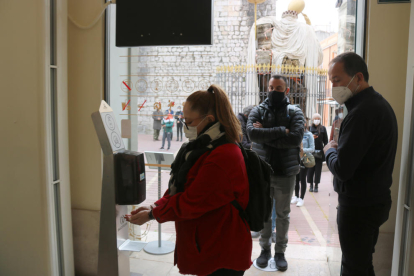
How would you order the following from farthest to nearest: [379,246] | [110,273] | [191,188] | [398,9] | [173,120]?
1. [173,120]
2. [379,246]
3. [398,9]
4. [110,273]
5. [191,188]

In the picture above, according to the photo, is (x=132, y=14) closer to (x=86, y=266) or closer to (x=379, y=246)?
(x=86, y=266)

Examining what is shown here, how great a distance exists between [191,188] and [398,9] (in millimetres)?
2106

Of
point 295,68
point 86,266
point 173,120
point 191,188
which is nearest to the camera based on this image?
point 191,188

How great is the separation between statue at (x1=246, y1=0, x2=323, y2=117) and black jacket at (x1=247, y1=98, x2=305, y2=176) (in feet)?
13.0

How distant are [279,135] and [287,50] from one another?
549 cm

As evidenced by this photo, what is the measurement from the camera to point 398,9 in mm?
2354

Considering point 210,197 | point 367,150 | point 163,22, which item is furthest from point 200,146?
point 163,22

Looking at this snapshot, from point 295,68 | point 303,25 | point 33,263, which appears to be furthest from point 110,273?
point 303,25

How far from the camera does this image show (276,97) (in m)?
2.96

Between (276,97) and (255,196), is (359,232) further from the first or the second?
(276,97)

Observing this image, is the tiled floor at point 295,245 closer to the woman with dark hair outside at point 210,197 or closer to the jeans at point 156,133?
the jeans at point 156,133

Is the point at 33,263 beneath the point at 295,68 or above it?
beneath

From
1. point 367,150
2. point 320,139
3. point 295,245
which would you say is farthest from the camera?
point 320,139

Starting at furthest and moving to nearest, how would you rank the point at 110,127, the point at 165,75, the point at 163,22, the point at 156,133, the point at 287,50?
1. the point at 287,50
2. the point at 156,133
3. the point at 165,75
4. the point at 163,22
5. the point at 110,127
